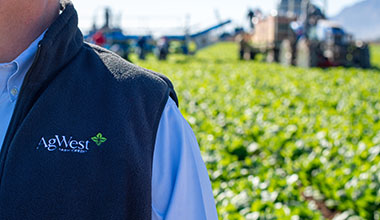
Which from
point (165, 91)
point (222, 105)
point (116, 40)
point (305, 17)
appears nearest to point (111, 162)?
point (165, 91)

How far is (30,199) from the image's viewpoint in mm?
1084

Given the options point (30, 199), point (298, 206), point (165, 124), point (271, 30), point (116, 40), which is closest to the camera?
point (30, 199)

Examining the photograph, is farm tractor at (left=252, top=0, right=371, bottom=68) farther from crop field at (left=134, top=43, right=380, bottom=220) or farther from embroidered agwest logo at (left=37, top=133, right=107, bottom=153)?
embroidered agwest logo at (left=37, top=133, right=107, bottom=153)

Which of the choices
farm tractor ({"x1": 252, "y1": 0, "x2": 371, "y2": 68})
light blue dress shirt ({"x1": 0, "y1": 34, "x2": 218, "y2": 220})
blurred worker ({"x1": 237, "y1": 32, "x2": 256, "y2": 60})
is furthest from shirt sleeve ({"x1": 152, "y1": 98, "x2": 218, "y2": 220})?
blurred worker ({"x1": 237, "y1": 32, "x2": 256, "y2": 60})

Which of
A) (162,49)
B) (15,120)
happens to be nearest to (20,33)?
(15,120)

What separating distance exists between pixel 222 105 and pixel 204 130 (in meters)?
1.62

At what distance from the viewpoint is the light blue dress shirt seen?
119cm

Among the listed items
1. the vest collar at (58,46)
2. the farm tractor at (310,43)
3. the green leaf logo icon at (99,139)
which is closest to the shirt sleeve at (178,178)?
the green leaf logo icon at (99,139)

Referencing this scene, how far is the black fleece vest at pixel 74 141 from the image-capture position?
110 cm

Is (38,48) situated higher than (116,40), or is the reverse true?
(38,48)

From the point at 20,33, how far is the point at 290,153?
388 centimetres

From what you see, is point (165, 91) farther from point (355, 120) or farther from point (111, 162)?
point (355, 120)

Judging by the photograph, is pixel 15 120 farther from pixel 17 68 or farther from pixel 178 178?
pixel 178 178

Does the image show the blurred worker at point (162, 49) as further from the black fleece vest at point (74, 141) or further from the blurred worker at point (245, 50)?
the black fleece vest at point (74, 141)
